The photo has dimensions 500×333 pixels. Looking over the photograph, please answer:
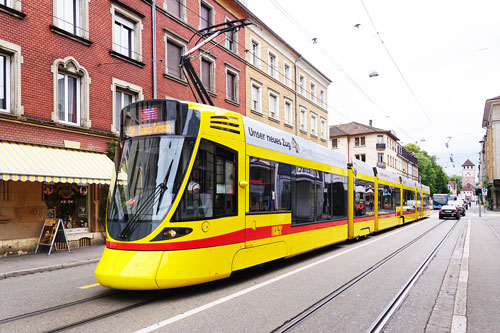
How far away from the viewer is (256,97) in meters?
25.9

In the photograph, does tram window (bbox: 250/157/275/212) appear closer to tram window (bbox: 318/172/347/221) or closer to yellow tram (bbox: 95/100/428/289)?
yellow tram (bbox: 95/100/428/289)

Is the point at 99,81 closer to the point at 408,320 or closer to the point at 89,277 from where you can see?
the point at 89,277

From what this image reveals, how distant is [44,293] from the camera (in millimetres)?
6762

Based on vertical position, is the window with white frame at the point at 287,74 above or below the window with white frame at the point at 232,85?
above

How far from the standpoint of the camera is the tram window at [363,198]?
1413 cm

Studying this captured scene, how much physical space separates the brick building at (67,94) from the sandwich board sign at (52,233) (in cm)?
36

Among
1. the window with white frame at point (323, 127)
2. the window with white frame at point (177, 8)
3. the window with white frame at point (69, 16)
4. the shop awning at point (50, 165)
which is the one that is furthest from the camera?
the window with white frame at point (323, 127)

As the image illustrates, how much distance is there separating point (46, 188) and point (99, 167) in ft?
5.60

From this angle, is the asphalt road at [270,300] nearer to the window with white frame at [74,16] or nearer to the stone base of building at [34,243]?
the stone base of building at [34,243]

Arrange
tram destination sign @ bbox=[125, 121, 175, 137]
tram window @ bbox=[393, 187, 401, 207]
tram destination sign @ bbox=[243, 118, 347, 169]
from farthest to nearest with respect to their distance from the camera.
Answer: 1. tram window @ bbox=[393, 187, 401, 207]
2. tram destination sign @ bbox=[243, 118, 347, 169]
3. tram destination sign @ bbox=[125, 121, 175, 137]

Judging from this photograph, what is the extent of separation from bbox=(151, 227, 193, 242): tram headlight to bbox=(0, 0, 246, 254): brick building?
617cm

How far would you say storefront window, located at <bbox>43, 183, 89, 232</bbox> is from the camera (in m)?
12.6

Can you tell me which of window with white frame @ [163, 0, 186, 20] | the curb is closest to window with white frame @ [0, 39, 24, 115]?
the curb

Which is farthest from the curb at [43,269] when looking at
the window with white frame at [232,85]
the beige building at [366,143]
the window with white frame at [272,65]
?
the beige building at [366,143]
